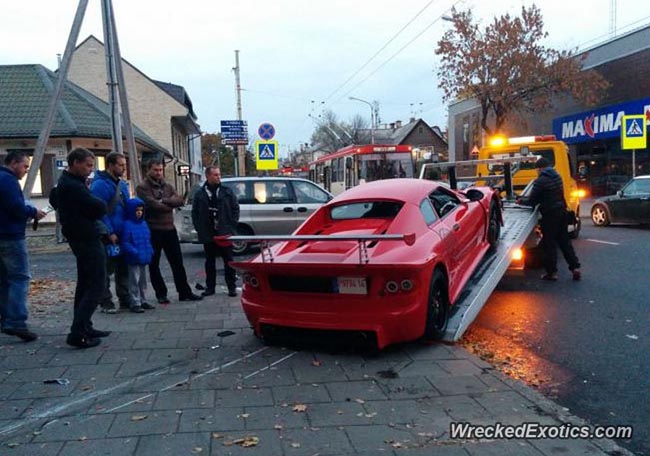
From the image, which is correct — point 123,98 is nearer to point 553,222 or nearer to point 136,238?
point 136,238

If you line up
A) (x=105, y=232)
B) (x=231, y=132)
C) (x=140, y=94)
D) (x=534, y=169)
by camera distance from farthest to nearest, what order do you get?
(x=140, y=94) < (x=231, y=132) < (x=534, y=169) < (x=105, y=232)

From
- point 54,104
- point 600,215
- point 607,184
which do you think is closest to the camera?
point 54,104

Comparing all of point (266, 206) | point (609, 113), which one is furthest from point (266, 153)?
point (609, 113)

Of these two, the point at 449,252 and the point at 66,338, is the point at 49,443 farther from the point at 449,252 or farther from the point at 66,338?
the point at 449,252

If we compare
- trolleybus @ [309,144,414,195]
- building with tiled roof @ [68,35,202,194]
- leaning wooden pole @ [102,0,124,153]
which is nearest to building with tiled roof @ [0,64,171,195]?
trolleybus @ [309,144,414,195]

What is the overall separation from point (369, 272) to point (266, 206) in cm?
801

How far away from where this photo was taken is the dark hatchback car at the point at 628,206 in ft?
49.8

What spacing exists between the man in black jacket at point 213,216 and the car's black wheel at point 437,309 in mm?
3337

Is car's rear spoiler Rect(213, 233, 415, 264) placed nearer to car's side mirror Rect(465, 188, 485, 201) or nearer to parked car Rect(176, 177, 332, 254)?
car's side mirror Rect(465, 188, 485, 201)

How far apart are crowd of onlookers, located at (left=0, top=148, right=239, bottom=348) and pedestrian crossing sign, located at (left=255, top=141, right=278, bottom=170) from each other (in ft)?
37.4

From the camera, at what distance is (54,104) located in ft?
31.9

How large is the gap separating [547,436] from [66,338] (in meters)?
4.58

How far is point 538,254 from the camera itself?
10117 mm

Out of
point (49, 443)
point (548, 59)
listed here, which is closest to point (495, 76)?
point (548, 59)
